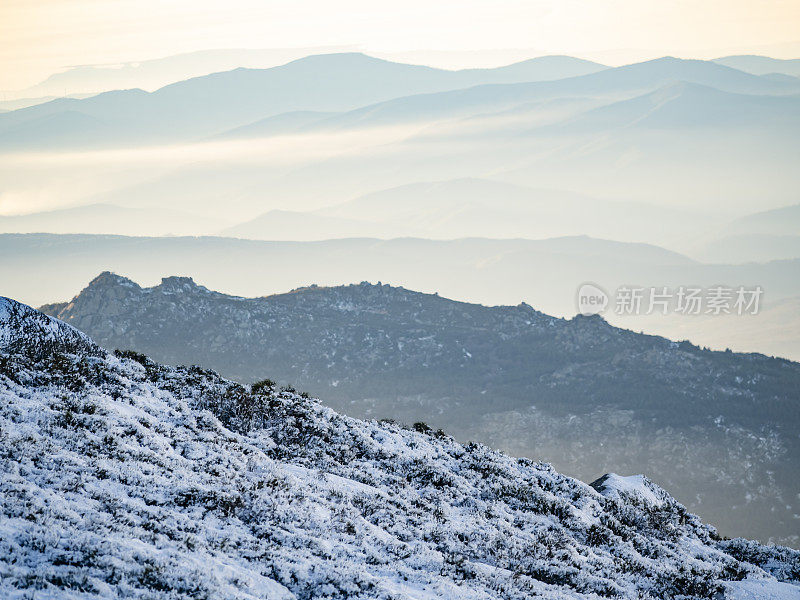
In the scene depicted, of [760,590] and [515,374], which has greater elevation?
[760,590]

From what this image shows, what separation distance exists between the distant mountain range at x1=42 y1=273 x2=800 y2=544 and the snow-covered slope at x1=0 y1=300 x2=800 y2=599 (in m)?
60.4

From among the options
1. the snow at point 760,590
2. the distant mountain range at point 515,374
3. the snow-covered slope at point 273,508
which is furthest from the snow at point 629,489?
the distant mountain range at point 515,374

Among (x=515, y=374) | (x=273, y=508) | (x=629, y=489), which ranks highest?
(x=273, y=508)

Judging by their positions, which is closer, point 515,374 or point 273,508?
point 273,508

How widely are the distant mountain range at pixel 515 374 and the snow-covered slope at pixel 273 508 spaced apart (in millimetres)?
60397

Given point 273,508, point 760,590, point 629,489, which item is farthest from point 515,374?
point 273,508

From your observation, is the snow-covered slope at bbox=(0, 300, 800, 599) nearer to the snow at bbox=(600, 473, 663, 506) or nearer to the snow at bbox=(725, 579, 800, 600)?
the snow at bbox=(725, 579, 800, 600)

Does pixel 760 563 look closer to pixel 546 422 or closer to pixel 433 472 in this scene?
pixel 433 472

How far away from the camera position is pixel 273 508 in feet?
64.1

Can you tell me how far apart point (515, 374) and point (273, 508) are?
339 feet

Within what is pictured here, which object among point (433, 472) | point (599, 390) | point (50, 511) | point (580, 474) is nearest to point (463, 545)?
point (433, 472)

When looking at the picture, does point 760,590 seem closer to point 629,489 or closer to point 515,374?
point 629,489

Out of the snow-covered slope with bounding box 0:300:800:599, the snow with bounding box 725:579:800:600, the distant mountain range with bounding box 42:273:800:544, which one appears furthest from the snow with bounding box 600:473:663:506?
the distant mountain range with bounding box 42:273:800:544

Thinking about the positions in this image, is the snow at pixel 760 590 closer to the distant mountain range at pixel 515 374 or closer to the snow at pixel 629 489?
the snow at pixel 629 489
